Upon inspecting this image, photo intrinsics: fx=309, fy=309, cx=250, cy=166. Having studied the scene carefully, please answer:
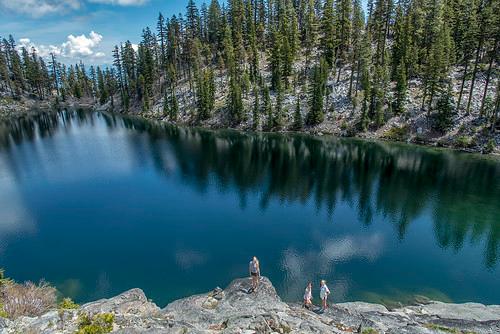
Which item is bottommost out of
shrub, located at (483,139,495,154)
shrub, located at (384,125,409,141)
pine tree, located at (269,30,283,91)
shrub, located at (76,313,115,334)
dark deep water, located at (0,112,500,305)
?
dark deep water, located at (0,112,500,305)

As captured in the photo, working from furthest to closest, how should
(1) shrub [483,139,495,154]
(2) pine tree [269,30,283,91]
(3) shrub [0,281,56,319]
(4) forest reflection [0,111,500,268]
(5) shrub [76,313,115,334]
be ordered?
(2) pine tree [269,30,283,91] → (1) shrub [483,139,495,154] → (4) forest reflection [0,111,500,268] → (3) shrub [0,281,56,319] → (5) shrub [76,313,115,334]

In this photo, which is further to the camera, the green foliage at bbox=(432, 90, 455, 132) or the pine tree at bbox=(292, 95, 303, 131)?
the pine tree at bbox=(292, 95, 303, 131)

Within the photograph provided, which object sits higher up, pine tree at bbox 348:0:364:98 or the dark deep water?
pine tree at bbox 348:0:364:98

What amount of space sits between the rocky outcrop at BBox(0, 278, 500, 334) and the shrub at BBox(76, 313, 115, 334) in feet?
1.48

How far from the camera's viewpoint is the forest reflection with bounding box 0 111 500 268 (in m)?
39.9

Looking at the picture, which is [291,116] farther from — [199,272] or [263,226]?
[199,272]

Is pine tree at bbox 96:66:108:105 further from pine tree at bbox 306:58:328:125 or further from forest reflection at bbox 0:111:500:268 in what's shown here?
pine tree at bbox 306:58:328:125

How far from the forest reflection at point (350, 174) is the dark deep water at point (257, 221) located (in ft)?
1.03

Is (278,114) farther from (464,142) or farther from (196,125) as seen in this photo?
(464,142)

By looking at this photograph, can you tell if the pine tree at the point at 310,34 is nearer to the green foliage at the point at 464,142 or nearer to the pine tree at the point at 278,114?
the pine tree at the point at 278,114

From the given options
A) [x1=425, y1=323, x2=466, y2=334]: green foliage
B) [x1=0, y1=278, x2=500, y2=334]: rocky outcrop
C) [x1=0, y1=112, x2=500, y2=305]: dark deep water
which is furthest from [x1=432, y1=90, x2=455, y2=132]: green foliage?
[x1=425, y1=323, x2=466, y2=334]: green foliage

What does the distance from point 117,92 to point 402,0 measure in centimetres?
13758

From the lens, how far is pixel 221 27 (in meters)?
128

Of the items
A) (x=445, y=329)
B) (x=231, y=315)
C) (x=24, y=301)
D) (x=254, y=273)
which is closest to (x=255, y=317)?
(x=231, y=315)
